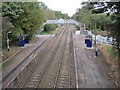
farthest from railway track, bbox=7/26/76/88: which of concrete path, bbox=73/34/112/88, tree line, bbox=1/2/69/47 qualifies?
tree line, bbox=1/2/69/47

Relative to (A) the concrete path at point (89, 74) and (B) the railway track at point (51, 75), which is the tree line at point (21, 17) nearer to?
(B) the railway track at point (51, 75)

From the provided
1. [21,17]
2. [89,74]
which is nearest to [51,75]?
[89,74]

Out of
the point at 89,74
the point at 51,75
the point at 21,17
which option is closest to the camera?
the point at 89,74

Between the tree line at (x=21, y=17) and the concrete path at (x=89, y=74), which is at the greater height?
the tree line at (x=21, y=17)

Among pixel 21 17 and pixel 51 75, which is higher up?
pixel 21 17

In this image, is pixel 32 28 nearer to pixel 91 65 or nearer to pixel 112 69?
pixel 91 65

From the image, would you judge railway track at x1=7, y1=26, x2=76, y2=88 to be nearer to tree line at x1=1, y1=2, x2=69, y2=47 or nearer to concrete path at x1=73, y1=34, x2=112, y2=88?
concrete path at x1=73, y1=34, x2=112, y2=88

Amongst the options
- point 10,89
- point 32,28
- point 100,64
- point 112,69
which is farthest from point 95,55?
point 32,28

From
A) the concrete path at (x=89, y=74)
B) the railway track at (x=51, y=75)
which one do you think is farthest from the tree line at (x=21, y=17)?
the concrete path at (x=89, y=74)

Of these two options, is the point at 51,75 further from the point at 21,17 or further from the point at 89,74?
the point at 21,17

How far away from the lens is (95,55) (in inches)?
859

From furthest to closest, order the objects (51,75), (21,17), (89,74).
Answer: (21,17) < (51,75) < (89,74)

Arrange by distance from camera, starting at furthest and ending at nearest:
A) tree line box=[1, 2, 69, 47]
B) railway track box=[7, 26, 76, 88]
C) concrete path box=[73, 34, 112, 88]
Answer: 1. tree line box=[1, 2, 69, 47]
2. railway track box=[7, 26, 76, 88]
3. concrete path box=[73, 34, 112, 88]

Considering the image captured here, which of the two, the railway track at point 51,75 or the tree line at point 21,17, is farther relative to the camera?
the tree line at point 21,17
